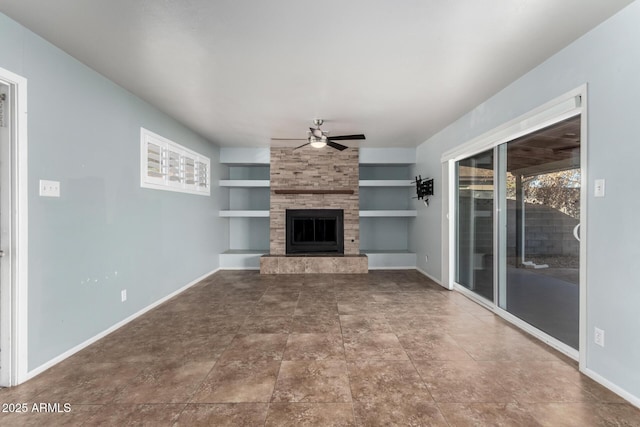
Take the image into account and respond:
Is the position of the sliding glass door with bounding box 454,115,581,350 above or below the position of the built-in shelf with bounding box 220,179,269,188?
below

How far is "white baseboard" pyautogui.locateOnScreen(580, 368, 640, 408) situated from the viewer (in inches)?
79.6

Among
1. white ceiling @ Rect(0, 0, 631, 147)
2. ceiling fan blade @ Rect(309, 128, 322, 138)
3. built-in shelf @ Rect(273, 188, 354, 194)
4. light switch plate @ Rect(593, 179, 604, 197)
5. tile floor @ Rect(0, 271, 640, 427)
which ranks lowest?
tile floor @ Rect(0, 271, 640, 427)

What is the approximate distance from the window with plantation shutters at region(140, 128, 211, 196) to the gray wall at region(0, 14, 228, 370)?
5.1 inches

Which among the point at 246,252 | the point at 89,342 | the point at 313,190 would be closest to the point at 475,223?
the point at 313,190

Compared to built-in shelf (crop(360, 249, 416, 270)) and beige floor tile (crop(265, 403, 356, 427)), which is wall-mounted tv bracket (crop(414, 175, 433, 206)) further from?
beige floor tile (crop(265, 403, 356, 427))

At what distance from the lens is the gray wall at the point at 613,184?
6.73ft

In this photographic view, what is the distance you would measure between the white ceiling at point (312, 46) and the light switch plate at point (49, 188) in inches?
46.5

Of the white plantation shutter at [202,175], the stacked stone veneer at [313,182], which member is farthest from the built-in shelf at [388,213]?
the white plantation shutter at [202,175]

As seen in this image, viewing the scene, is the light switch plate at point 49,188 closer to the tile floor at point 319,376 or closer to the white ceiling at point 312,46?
the white ceiling at point 312,46

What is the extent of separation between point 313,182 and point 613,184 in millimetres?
5071

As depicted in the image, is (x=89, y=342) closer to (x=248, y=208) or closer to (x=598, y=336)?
(x=598, y=336)

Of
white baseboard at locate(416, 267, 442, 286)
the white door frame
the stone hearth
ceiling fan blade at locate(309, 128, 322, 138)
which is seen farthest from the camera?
the stone hearth

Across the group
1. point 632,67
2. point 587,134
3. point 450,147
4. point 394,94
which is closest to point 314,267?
point 450,147


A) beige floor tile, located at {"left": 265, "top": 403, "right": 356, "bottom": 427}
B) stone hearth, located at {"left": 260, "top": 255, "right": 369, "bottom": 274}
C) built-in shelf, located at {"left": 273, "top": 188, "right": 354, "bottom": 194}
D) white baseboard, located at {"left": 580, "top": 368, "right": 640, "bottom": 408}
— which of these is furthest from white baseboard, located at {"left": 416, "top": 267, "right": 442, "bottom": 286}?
beige floor tile, located at {"left": 265, "top": 403, "right": 356, "bottom": 427}
